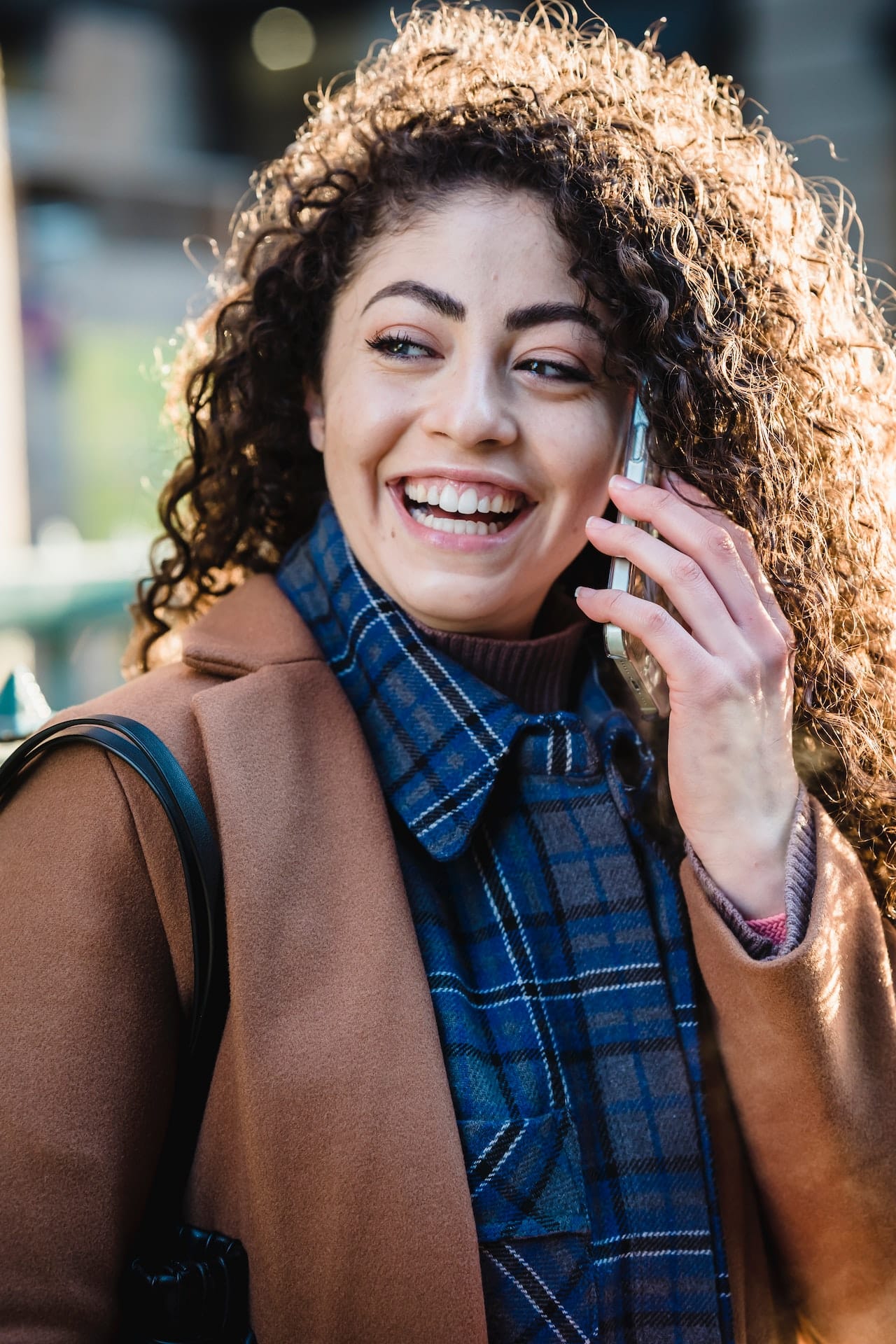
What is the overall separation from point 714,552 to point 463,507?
0.37m

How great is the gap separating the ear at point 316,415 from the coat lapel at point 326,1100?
0.66 metres

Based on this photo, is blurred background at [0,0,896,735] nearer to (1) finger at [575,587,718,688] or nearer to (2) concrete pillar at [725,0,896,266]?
(2) concrete pillar at [725,0,896,266]

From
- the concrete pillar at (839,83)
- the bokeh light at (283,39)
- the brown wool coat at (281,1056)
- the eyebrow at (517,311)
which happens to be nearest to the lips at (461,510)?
the eyebrow at (517,311)

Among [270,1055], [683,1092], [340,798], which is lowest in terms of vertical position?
[683,1092]

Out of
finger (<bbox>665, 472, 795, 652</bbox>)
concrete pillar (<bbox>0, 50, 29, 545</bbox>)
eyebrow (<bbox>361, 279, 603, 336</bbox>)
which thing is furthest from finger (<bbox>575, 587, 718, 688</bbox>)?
concrete pillar (<bbox>0, 50, 29, 545</bbox>)

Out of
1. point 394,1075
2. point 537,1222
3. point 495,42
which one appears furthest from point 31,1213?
point 495,42

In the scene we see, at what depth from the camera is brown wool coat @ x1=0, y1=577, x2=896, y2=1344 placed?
1312 mm

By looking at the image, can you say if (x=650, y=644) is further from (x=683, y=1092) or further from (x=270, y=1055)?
(x=270, y=1055)

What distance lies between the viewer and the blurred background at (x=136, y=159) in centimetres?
553

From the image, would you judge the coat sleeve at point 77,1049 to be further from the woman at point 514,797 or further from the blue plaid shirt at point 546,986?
the blue plaid shirt at point 546,986

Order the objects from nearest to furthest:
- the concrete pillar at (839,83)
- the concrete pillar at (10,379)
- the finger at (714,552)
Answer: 1. the finger at (714,552)
2. the concrete pillar at (839,83)
3. the concrete pillar at (10,379)

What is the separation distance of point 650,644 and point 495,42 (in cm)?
113

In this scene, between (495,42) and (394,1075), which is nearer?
(394,1075)

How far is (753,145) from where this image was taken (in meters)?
2.08
